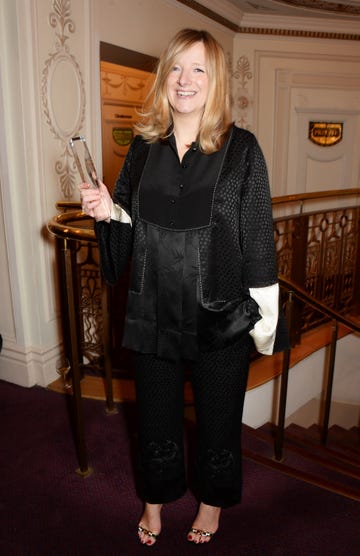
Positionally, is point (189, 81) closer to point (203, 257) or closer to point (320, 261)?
point (203, 257)

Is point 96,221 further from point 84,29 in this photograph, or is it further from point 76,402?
point 84,29

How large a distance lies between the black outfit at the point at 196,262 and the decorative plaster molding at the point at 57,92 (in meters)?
1.32

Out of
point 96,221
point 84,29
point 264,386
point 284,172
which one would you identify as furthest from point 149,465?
point 284,172

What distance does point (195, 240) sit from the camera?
1.31 meters

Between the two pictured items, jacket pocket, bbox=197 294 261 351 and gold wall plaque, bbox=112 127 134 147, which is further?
gold wall plaque, bbox=112 127 134 147

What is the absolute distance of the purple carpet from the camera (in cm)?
160

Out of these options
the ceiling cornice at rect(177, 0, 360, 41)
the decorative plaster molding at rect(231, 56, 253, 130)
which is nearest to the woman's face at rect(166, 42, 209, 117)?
the ceiling cornice at rect(177, 0, 360, 41)

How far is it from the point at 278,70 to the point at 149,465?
199 inches

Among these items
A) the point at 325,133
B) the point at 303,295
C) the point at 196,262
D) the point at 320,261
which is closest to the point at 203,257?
the point at 196,262

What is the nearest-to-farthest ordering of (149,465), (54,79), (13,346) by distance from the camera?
(149,465)
(54,79)
(13,346)

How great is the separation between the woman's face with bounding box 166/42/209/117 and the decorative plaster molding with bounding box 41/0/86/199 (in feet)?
4.68

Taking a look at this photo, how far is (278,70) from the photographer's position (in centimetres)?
549

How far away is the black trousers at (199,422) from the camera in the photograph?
1.47 m

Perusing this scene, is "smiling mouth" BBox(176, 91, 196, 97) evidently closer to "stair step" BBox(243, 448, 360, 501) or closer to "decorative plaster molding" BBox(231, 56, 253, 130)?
"stair step" BBox(243, 448, 360, 501)
